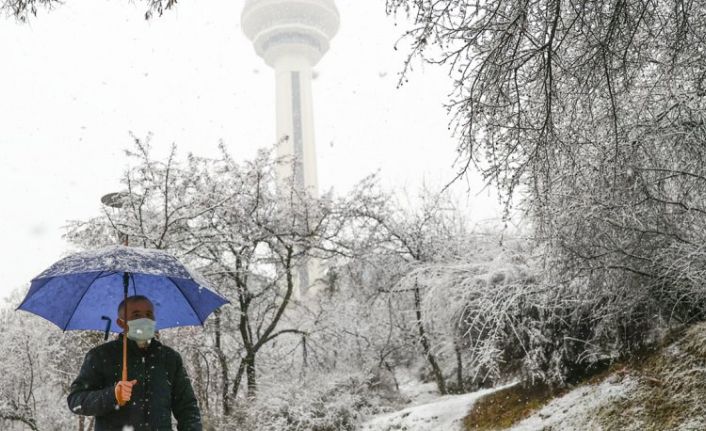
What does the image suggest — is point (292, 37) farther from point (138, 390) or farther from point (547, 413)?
point (138, 390)

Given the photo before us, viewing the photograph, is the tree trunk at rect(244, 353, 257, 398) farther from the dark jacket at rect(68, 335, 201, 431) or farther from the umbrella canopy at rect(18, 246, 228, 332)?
the dark jacket at rect(68, 335, 201, 431)

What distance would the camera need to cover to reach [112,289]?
3.83 meters

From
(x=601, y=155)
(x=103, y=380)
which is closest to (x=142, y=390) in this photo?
(x=103, y=380)

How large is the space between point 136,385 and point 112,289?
39.3 inches

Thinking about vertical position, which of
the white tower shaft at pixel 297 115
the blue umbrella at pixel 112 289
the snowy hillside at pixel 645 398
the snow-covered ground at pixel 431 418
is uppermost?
the white tower shaft at pixel 297 115

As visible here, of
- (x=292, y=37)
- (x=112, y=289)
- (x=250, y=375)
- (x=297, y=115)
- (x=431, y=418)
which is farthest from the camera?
(x=292, y=37)

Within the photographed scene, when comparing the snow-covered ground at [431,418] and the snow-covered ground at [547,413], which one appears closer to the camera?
the snow-covered ground at [547,413]

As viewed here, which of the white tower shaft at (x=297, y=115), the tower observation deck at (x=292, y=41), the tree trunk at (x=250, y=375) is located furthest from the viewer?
the tower observation deck at (x=292, y=41)

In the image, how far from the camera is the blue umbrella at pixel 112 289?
10.5ft

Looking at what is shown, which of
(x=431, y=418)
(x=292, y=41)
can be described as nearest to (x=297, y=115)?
(x=292, y=41)

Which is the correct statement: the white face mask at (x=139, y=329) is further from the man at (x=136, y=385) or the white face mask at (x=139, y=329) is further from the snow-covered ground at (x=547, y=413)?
the snow-covered ground at (x=547, y=413)

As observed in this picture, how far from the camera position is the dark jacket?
2.87 meters

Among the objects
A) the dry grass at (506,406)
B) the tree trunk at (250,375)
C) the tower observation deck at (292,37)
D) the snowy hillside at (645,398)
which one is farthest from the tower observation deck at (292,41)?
the snowy hillside at (645,398)

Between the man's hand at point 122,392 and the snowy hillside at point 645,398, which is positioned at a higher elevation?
the man's hand at point 122,392
